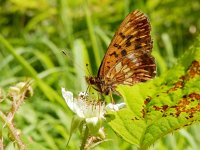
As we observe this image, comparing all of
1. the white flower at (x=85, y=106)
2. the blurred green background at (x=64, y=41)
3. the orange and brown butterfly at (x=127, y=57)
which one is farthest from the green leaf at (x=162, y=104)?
the blurred green background at (x=64, y=41)

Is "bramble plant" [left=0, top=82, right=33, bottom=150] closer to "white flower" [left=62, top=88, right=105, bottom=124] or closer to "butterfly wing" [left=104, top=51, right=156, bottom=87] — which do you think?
"white flower" [left=62, top=88, right=105, bottom=124]

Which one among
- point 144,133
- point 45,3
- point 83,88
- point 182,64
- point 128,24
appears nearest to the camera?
point 182,64

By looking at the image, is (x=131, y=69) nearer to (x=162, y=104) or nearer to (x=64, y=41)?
(x=162, y=104)

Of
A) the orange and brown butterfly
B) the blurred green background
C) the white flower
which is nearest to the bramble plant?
the white flower

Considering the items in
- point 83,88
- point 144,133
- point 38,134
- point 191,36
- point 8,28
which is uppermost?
point 8,28

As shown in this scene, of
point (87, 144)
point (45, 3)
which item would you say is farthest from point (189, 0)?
point (87, 144)

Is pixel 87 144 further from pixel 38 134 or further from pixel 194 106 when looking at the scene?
pixel 38 134

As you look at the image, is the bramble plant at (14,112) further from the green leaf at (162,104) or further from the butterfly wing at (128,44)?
the butterfly wing at (128,44)
